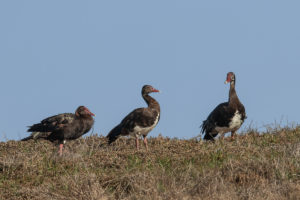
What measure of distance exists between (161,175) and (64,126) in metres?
6.72

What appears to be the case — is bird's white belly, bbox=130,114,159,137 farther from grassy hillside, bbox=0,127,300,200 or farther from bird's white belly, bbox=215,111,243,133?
grassy hillside, bbox=0,127,300,200

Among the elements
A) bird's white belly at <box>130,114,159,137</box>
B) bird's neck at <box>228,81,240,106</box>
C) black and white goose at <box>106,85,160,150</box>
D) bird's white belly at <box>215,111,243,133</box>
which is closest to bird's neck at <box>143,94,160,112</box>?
black and white goose at <box>106,85,160,150</box>

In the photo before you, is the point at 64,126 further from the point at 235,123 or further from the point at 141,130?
the point at 235,123

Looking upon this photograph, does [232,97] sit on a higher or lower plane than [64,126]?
higher

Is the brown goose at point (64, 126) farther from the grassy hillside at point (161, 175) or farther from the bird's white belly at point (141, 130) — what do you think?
the grassy hillside at point (161, 175)

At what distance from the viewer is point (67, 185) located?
941 centimetres

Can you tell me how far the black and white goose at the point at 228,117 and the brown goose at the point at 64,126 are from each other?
3623 mm

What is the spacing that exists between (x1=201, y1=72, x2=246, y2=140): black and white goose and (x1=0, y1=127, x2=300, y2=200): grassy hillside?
9.54ft

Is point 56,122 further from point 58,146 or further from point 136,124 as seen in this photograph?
point 136,124

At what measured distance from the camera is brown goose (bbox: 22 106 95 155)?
15531 millimetres

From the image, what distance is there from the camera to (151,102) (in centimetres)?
1645

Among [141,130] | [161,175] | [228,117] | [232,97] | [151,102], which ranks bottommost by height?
[161,175]

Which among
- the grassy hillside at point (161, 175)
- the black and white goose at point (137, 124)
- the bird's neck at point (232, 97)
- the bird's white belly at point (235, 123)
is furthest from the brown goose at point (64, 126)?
the bird's neck at point (232, 97)

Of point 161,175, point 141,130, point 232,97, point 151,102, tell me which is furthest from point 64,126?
point 161,175
